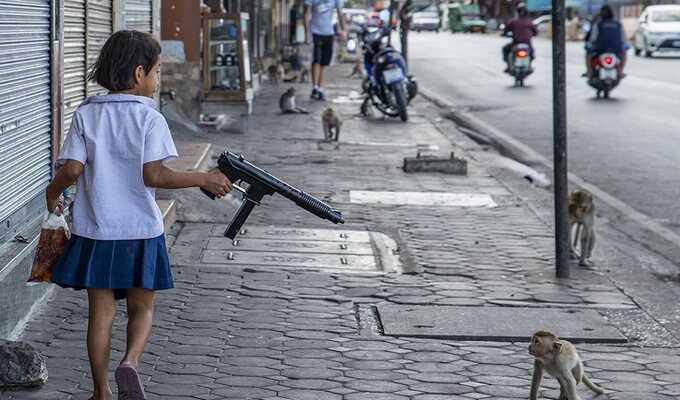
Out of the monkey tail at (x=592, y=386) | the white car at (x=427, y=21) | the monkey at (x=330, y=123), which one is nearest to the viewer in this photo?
the monkey tail at (x=592, y=386)

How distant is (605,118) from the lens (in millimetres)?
21297

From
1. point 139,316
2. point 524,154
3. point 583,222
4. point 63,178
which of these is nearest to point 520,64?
point 524,154

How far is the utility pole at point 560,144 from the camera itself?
344 inches

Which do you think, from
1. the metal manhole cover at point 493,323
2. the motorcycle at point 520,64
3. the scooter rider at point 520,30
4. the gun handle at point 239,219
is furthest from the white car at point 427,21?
the gun handle at point 239,219

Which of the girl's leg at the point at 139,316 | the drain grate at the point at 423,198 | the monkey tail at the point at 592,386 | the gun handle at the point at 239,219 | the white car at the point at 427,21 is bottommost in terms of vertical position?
the monkey tail at the point at 592,386

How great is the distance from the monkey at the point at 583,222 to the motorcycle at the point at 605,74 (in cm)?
1638

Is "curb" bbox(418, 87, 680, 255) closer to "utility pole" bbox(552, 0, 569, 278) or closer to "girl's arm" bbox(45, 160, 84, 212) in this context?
"utility pole" bbox(552, 0, 569, 278)

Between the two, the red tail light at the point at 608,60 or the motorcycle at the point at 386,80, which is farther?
the red tail light at the point at 608,60

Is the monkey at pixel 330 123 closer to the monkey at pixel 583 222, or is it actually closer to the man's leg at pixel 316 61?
the man's leg at pixel 316 61

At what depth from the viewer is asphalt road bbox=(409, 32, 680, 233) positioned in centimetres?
1415

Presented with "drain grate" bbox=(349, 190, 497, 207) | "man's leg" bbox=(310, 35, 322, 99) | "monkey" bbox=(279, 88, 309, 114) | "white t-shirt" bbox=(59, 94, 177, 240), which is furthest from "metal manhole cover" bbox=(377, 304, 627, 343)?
"man's leg" bbox=(310, 35, 322, 99)

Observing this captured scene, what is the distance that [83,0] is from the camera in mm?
9328

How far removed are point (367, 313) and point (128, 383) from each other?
248 centimetres

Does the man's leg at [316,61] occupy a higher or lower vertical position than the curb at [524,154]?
higher
